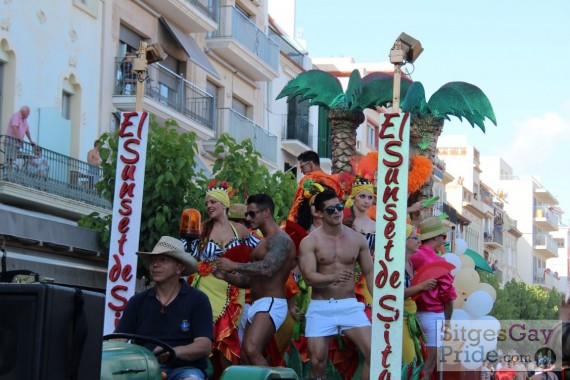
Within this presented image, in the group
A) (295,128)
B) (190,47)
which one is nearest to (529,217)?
(295,128)

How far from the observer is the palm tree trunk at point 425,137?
1501 centimetres

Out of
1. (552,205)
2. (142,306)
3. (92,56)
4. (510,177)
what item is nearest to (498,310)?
(92,56)

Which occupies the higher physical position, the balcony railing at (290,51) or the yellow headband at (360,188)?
the balcony railing at (290,51)

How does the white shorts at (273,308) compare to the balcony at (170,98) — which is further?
the balcony at (170,98)

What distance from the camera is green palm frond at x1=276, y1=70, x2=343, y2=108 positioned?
1570cm

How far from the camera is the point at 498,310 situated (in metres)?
53.7

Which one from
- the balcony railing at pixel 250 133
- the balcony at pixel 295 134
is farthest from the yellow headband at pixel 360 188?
the balcony at pixel 295 134

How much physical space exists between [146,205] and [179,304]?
13.4 m

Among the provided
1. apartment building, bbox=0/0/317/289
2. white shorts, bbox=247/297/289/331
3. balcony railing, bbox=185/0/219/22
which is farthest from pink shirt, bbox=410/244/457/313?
balcony railing, bbox=185/0/219/22

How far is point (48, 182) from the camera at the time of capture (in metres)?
25.3

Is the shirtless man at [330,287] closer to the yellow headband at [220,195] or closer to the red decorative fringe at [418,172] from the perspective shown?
the yellow headband at [220,195]

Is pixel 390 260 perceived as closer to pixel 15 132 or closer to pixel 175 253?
pixel 175 253

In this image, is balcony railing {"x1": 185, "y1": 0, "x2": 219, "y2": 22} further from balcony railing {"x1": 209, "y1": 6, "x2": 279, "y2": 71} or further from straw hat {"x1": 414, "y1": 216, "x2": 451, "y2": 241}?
straw hat {"x1": 414, "y1": 216, "x2": 451, "y2": 241}

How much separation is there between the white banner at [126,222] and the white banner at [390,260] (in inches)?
105
